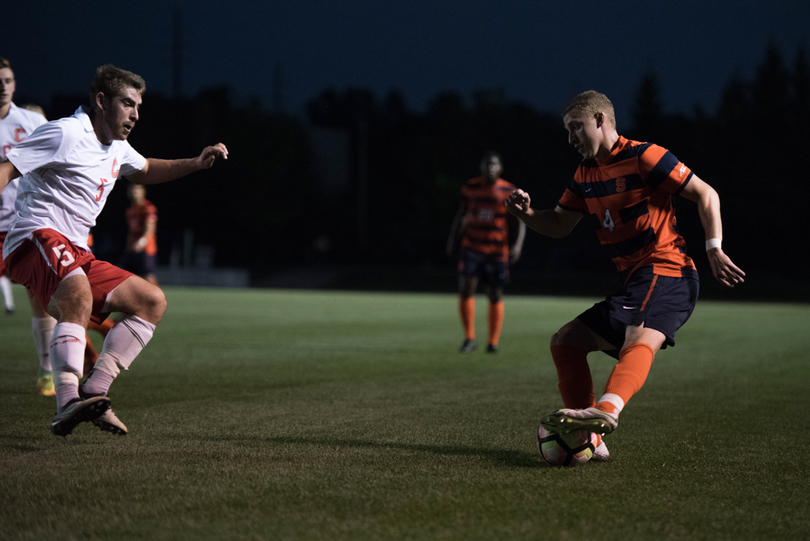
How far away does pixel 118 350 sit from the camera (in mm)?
4359

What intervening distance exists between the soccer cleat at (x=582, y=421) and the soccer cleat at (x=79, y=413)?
6.68 feet

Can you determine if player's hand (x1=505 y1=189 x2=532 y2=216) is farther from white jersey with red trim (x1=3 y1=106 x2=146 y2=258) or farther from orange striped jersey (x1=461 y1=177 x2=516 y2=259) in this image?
orange striped jersey (x1=461 y1=177 x2=516 y2=259)

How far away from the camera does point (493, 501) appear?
3.20 metres

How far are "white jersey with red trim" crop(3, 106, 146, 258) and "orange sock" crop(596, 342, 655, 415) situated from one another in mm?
2781

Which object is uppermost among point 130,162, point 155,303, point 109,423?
point 130,162

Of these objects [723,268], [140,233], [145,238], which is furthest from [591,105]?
[140,233]

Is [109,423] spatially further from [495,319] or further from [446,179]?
[446,179]

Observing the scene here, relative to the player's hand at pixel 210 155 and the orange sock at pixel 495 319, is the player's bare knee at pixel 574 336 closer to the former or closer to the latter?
the player's hand at pixel 210 155

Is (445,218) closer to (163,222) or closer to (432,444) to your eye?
(163,222)

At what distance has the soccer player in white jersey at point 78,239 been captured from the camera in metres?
4.15

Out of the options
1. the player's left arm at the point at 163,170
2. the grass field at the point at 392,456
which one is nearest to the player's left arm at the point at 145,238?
the grass field at the point at 392,456

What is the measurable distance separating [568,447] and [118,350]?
2.33 meters

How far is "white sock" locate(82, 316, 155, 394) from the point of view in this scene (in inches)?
165

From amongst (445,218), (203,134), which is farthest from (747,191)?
(203,134)
